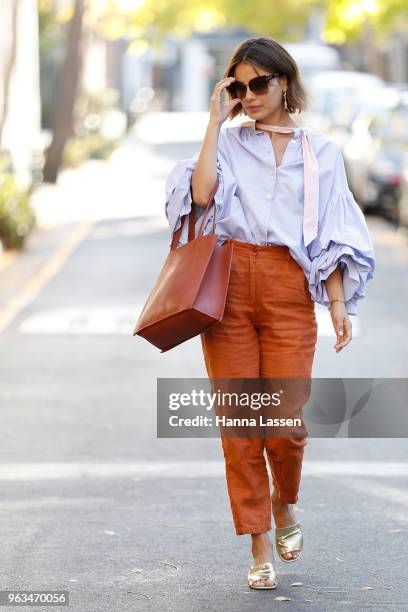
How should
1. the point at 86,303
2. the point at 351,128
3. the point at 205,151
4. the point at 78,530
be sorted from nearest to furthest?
1. the point at 205,151
2. the point at 78,530
3. the point at 86,303
4. the point at 351,128

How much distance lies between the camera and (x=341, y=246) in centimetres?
493

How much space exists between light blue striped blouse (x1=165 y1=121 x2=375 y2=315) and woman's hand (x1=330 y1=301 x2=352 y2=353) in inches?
2.4

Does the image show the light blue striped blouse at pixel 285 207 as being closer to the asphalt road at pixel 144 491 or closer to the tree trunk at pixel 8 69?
the asphalt road at pixel 144 491

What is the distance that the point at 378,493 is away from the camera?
644cm

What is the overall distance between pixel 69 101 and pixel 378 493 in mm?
20876

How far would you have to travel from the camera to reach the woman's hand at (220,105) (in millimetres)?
4887

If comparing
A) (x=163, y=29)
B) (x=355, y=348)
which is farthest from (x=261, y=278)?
(x=163, y=29)

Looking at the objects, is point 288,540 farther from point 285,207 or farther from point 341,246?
point 285,207

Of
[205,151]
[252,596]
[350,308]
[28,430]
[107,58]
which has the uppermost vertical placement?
[205,151]

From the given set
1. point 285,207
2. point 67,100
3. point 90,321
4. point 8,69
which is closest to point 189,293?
point 285,207

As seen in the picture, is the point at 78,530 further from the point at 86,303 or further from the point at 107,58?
the point at 107,58

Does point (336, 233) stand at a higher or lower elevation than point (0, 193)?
higher

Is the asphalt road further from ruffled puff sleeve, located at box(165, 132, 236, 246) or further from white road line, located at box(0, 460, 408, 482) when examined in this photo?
ruffled puff sleeve, located at box(165, 132, 236, 246)

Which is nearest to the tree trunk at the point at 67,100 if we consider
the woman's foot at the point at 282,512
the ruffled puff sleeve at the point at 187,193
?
the woman's foot at the point at 282,512
